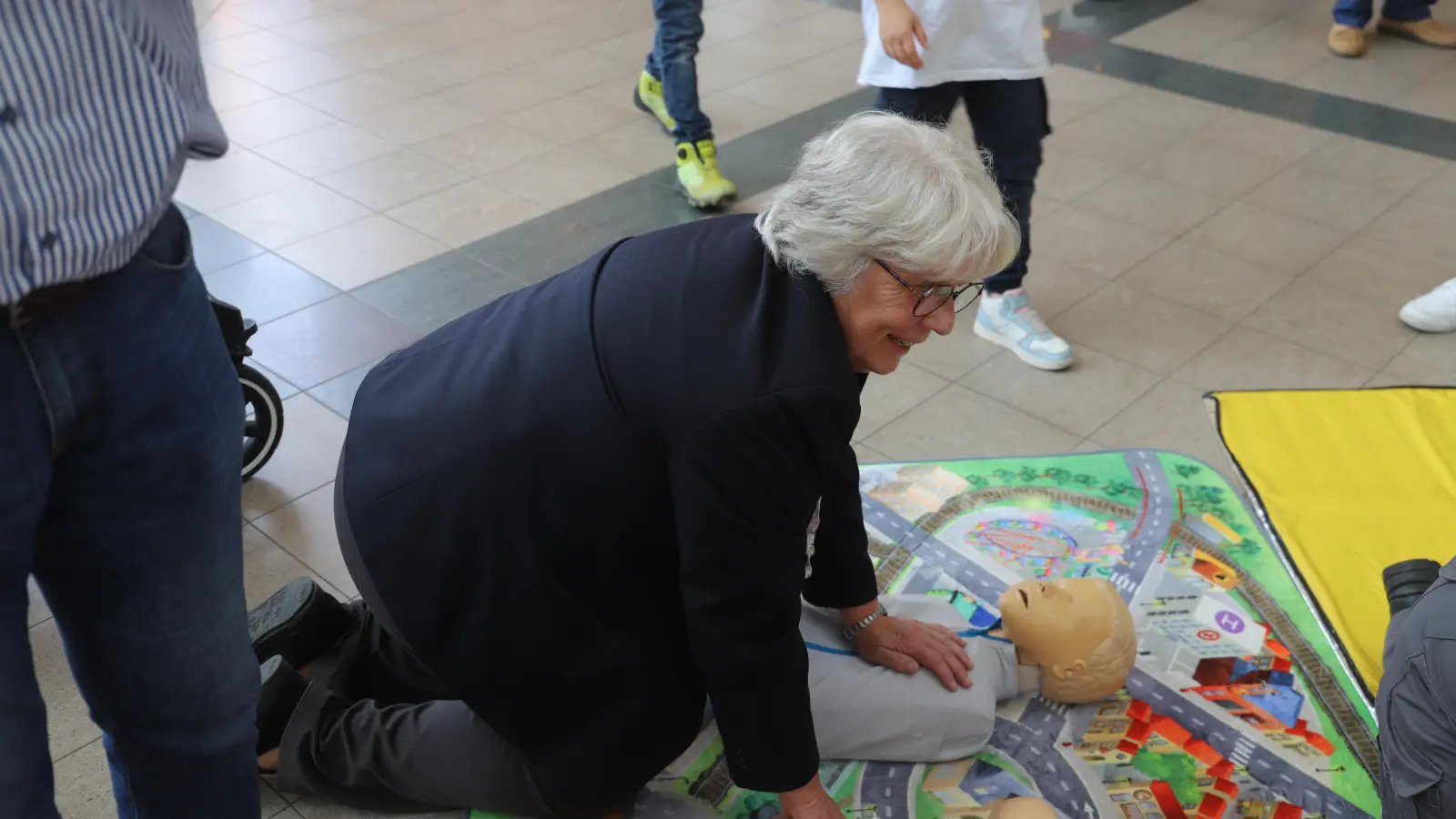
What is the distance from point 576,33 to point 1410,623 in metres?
4.12

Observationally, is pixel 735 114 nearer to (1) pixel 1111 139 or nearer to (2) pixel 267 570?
(1) pixel 1111 139

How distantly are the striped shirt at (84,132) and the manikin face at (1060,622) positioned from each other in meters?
1.32

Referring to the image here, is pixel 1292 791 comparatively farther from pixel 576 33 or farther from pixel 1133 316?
pixel 576 33

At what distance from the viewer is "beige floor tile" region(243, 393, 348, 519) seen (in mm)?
2332

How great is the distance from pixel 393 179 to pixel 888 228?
109 inches

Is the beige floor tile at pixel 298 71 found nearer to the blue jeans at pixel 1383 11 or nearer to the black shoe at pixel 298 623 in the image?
the black shoe at pixel 298 623

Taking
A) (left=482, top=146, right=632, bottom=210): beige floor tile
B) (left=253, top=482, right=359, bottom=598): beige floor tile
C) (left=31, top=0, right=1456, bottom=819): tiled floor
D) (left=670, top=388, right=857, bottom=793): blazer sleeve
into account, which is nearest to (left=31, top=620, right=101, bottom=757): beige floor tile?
(left=31, top=0, right=1456, bottom=819): tiled floor

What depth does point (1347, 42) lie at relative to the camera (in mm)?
4547

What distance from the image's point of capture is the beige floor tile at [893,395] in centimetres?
258

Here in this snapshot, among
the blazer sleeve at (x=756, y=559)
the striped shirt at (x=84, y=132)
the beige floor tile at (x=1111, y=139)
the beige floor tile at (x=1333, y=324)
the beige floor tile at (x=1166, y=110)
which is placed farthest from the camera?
the beige floor tile at (x=1166, y=110)

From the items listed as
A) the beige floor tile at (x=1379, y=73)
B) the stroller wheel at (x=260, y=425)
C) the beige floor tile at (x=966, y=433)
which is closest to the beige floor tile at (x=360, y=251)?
the stroller wheel at (x=260, y=425)

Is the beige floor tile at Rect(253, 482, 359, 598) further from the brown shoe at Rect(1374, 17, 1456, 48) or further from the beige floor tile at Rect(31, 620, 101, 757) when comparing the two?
the brown shoe at Rect(1374, 17, 1456, 48)

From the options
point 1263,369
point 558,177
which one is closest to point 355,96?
point 558,177

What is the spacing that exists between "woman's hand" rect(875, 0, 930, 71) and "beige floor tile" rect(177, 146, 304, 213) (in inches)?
84.1
